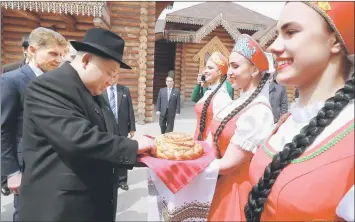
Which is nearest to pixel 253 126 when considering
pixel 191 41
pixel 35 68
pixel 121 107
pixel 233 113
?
pixel 233 113

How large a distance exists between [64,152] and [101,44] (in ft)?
2.36

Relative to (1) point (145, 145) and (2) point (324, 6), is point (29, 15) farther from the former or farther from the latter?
(2) point (324, 6)

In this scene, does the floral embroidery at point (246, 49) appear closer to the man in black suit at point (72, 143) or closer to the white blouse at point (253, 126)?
the white blouse at point (253, 126)

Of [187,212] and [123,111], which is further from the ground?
→ [187,212]

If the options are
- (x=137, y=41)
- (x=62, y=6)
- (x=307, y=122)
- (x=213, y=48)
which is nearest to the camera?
(x=307, y=122)

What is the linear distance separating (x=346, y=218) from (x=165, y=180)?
937 millimetres

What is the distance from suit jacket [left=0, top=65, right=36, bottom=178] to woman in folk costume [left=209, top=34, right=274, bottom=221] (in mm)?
1946

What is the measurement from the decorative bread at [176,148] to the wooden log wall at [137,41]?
9.00m

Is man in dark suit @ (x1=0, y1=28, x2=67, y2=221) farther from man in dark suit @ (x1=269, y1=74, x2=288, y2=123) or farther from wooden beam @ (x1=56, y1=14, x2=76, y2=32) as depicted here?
wooden beam @ (x1=56, y1=14, x2=76, y2=32)

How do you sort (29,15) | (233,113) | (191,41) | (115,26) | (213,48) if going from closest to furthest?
(233,113) < (29,15) < (115,26) < (191,41) < (213,48)

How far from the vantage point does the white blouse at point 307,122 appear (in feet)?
3.01

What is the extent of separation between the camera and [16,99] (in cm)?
279

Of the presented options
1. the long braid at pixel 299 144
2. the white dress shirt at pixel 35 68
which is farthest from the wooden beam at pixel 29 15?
the long braid at pixel 299 144

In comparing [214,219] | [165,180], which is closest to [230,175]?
[214,219]
